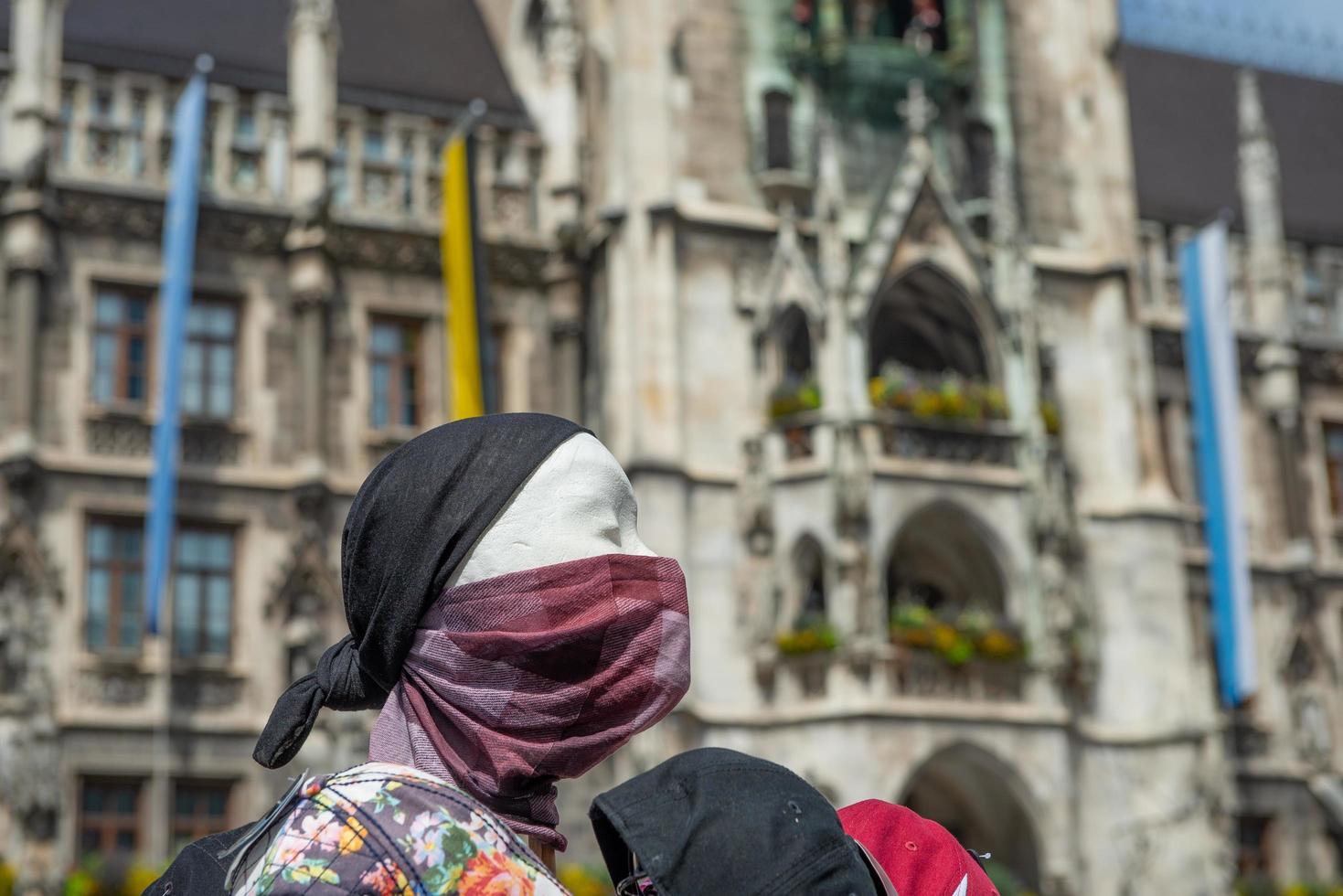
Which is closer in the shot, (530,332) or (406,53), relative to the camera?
(530,332)

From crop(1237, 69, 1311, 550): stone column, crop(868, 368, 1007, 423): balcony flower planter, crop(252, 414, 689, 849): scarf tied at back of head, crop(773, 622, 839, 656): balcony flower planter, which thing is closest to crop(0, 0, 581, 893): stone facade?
crop(868, 368, 1007, 423): balcony flower planter

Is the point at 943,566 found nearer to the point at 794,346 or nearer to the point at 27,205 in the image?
the point at 794,346

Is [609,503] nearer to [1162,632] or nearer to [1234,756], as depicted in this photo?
[1162,632]

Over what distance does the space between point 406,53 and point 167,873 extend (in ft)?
68.1

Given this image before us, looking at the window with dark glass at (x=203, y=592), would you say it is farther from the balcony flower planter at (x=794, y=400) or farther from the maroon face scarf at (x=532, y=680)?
the maroon face scarf at (x=532, y=680)

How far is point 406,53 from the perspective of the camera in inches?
859

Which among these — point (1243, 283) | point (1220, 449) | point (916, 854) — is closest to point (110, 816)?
point (1220, 449)

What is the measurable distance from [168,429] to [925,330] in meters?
8.05

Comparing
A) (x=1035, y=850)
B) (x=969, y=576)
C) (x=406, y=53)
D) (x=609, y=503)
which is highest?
Answer: (x=406, y=53)

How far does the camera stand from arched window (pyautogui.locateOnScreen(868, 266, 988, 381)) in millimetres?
20234

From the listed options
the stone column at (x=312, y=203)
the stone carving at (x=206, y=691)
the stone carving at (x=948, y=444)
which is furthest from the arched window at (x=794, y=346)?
the stone carving at (x=206, y=691)

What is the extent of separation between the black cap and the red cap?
570mm

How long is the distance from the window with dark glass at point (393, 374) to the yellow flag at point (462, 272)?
3.98ft

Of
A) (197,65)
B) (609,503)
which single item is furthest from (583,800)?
(609,503)
